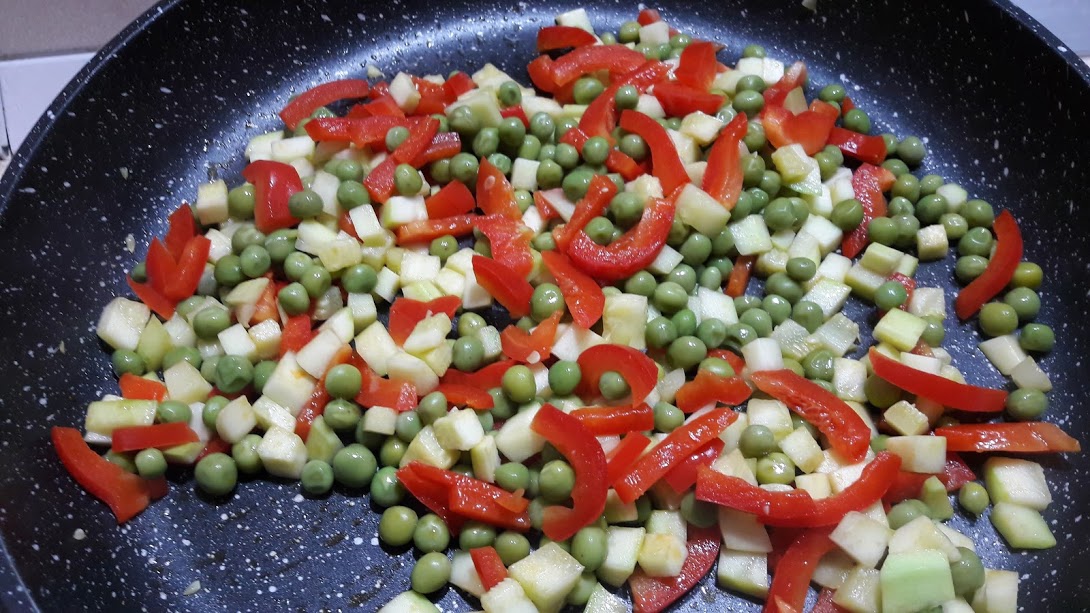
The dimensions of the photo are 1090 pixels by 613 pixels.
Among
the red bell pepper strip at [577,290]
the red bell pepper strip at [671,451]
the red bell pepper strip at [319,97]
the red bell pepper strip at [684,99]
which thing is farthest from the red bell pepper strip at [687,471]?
the red bell pepper strip at [319,97]

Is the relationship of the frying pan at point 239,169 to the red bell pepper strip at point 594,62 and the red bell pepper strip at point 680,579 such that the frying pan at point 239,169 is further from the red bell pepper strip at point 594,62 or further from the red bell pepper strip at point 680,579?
the red bell pepper strip at point 594,62

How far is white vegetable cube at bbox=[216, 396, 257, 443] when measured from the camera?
85.1 inches

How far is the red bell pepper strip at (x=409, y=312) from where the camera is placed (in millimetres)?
2312

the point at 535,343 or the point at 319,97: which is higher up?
the point at 319,97

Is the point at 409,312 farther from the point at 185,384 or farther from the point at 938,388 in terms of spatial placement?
the point at 938,388

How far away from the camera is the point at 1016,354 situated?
242 cm

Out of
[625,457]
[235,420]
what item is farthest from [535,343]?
[235,420]

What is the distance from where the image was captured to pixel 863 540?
1961 mm

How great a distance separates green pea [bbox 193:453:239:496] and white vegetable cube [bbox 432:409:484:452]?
1.89ft

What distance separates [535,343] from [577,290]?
0.66 ft

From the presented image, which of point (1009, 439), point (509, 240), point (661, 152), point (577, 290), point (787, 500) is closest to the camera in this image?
point (787, 500)

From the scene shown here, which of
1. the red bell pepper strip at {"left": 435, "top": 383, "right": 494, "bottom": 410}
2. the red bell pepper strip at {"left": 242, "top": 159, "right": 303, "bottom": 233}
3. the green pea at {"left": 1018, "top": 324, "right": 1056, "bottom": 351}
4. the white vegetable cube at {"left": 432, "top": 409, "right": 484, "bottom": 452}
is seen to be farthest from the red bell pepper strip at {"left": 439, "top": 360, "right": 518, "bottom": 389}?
the green pea at {"left": 1018, "top": 324, "right": 1056, "bottom": 351}

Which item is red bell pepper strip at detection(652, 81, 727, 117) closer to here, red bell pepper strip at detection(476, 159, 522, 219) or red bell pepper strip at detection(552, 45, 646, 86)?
red bell pepper strip at detection(552, 45, 646, 86)

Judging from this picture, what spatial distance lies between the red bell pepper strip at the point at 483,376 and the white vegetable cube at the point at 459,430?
0.15m
